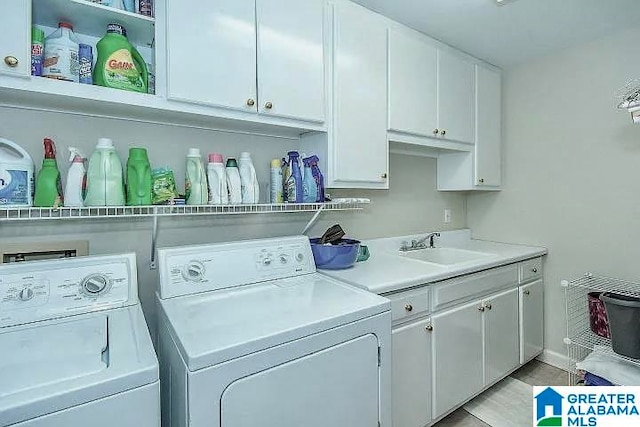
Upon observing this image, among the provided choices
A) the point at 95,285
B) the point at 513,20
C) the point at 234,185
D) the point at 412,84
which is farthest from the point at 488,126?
the point at 95,285

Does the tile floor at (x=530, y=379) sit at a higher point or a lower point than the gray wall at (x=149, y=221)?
lower

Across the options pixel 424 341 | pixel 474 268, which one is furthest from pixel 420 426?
pixel 474 268

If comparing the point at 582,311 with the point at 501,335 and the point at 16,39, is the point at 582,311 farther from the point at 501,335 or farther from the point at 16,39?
the point at 16,39

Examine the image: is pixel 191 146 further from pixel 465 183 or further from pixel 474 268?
pixel 465 183

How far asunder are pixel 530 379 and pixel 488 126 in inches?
74.1

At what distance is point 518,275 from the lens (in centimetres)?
226

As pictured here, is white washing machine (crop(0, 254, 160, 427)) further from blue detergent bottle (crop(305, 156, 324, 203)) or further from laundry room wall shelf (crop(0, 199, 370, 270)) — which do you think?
blue detergent bottle (crop(305, 156, 324, 203))

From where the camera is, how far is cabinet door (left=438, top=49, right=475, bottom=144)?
7.20ft

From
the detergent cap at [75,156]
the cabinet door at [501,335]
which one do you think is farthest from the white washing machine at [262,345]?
the cabinet door at [501,335]

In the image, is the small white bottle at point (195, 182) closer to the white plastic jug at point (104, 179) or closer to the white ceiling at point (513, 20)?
the white plastic jug at point (104, 179)

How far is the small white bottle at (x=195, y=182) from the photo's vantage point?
4.58 feet

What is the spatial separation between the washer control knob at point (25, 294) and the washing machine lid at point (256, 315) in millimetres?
394

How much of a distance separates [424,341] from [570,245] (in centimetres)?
157

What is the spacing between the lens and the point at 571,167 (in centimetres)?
237
